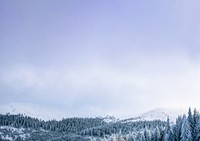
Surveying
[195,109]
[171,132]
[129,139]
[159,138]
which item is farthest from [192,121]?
[129,139]

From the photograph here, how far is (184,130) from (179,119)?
2183 centimetres

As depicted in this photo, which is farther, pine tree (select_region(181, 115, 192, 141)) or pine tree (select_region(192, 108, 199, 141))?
pine tree (select_region(192, 108, 199, 141))

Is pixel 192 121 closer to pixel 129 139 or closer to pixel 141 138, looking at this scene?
pixel 141 138

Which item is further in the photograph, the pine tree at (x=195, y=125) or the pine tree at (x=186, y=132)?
the pine tree at (x=195, y=125)

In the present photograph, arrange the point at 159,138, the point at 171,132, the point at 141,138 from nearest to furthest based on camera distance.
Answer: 1. the point at 171,132
2. the point at 159,138
3. the point at 141,138

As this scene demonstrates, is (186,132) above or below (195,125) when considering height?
below

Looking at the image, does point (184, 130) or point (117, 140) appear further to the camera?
point (117, 140)

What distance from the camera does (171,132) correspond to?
130875mm

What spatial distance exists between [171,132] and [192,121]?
49.9 feet

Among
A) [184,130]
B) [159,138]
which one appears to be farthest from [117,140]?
[184,130]

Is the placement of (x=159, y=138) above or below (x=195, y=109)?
below

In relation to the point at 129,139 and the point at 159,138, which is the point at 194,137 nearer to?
the point at 159,138

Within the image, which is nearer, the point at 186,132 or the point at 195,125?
the point at 186,132

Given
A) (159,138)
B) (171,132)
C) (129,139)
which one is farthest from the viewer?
(129,139)
